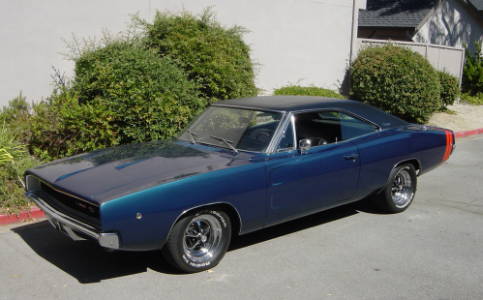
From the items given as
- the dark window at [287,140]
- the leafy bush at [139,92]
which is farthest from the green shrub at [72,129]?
the dark window at [287,140]

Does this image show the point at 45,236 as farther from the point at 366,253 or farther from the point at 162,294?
the point at 366,253

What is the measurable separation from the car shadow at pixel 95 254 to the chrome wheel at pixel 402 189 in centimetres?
98

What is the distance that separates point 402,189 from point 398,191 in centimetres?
7

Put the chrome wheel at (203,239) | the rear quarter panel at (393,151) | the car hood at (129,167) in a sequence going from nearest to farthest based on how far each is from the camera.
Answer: the car hood at (129,167) → the chrome wheel at (203,239) → the rear quarter panel at (393,151)

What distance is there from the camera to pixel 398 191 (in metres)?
6.51

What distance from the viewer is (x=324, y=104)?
5809 millimetres

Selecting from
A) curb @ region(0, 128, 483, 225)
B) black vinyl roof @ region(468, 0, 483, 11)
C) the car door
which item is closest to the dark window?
the car door

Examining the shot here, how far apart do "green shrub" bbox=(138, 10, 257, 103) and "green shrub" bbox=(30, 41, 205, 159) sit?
0.84 meters

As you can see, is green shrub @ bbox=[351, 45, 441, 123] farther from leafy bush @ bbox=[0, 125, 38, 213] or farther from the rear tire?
leafy bush @ bbox=[0, 125, 38, 213]

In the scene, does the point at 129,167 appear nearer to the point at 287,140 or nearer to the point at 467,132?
the point at 287,140

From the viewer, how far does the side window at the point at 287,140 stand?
515cm

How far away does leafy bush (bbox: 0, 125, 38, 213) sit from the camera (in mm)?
6207

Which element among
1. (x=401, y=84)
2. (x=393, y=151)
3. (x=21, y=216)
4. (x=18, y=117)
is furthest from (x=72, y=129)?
(x=401, y=84)

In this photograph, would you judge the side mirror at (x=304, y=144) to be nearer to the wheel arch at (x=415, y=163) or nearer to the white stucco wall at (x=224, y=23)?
the wheel arch at (x=415, y=163)
